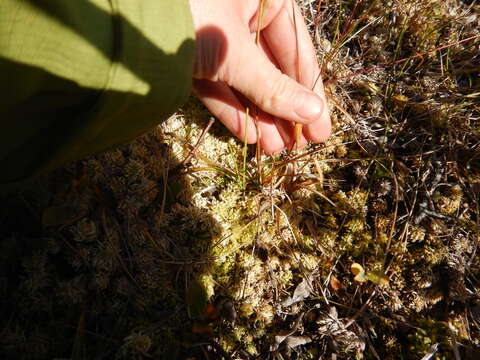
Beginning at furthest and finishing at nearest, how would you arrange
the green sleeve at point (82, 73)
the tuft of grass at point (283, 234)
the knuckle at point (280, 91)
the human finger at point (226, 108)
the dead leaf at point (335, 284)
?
the human finger at point (226, 108), the dead leaf at point (335, 284), the knuckle at point (280, 91), the tuft of grass at point (283, 234), the green sleeve at point (82, 73)

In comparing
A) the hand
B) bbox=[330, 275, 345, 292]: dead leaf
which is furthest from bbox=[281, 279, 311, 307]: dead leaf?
the hand

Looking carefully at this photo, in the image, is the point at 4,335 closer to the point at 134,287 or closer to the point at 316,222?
the point at 134,287

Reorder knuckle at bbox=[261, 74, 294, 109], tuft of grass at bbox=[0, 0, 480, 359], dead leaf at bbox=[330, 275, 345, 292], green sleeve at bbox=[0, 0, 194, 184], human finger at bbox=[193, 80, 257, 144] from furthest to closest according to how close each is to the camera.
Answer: human finger at bbox=[193, 80, 257, 144] → dead leaf at bbox=[330, 275, 345, 292] → knuckle at bbox=[261, 74, 294, 109] → tuft of grass at bbox=[0, 0, 480, 359] → green sleeve at bbox=[0, 0, 194, 184]

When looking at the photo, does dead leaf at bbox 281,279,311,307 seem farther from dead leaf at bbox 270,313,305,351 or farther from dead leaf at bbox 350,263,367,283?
dead leaf at bbox 350,263,367,283

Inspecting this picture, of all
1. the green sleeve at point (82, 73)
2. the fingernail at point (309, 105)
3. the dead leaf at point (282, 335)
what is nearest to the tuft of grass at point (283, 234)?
the dead leaf at point (282, 335)

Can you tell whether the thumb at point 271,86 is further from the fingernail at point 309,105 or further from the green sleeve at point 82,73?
the green sleeve at point 82,73

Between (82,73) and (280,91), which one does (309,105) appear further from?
(82,73)

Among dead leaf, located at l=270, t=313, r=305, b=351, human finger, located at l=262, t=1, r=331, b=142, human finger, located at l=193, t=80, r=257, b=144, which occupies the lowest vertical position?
dead leaf, located at l=270, t=313, r=305, b=351
